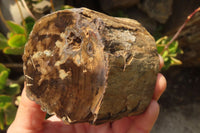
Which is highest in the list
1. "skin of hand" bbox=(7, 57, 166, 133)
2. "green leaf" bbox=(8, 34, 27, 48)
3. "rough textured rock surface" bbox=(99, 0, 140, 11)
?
"rough textured rock surface" bbox=(99, 0, 140, 11)

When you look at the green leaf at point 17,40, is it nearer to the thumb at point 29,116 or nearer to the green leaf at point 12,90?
the green leaf at point 12,90

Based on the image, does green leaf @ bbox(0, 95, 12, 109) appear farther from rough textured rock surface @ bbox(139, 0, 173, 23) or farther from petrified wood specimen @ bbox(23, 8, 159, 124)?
rough textured rock surface @ bbox(139, 0, 173, 23)

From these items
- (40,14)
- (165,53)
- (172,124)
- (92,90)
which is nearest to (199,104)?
(172,124)

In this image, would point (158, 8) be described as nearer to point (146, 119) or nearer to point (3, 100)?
point (146, 119)

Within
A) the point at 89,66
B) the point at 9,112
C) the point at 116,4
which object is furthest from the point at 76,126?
the point at 116,4

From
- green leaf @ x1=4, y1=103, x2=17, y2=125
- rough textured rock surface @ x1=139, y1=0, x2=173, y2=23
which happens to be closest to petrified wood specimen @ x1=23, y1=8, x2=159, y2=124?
green leaf @ x1=4, y1=103, x2=17, y2=125
